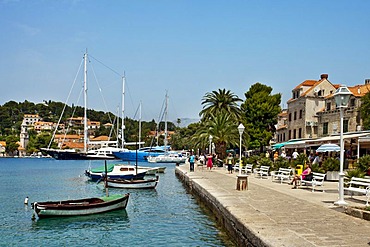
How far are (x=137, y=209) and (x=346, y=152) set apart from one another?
25.1m

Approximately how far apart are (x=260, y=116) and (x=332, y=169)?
4068cm

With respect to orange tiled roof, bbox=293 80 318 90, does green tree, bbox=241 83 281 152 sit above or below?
below

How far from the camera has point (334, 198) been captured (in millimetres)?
17141

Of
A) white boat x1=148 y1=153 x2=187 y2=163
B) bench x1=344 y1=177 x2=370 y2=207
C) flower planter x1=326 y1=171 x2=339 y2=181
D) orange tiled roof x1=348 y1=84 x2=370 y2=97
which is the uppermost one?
orange tiled roof x1=348 y1=84 x2=370 y2=97

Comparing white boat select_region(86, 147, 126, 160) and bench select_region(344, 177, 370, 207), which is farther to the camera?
white boat select_region(86, 147, 126, 160)

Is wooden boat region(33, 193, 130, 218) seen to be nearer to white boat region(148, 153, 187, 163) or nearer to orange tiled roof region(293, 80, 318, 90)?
orange tiled roof region(293, 80, 318, 90)

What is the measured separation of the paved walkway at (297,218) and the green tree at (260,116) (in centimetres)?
4608

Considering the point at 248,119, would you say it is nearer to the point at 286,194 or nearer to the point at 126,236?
the point at 286,194

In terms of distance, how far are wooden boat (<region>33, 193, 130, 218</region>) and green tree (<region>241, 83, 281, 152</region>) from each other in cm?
4694

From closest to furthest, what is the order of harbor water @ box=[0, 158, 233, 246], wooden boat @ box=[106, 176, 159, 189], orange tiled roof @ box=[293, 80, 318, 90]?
1. harbor water @ box=[0, 158, 233, 246]
2. wooden boat @ box=[106, 176, 159, 189]
3. orange tiled roof @ box=[293, 80, 318, 90]

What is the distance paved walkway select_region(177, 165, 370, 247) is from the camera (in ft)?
30.8

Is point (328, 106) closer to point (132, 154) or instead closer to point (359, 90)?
point (359, 90)

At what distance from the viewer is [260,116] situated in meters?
65.3

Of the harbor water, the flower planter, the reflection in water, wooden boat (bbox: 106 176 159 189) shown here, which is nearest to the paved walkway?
the harbor water
